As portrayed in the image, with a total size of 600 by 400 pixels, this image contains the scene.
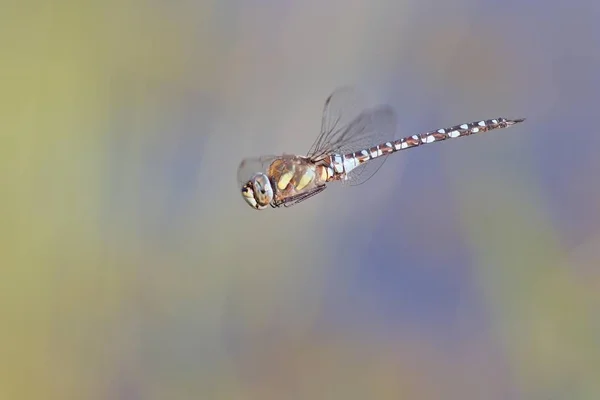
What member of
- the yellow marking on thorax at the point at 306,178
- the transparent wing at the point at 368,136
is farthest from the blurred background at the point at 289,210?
the yellow marking on thorax at the point at 306,178

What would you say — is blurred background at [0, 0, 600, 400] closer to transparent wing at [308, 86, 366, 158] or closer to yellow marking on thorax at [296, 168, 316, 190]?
transparent wing at [308, 86, 366, 158]

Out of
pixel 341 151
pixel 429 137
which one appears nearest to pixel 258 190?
pixel 341 151

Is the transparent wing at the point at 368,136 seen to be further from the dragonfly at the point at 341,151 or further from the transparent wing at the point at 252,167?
the transparent wing at the point at 252,167

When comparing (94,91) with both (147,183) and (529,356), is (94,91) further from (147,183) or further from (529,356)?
(529,356)

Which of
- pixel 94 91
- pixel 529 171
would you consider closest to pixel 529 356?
pixel 529 171

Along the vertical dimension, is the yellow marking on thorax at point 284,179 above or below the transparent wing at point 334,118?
below

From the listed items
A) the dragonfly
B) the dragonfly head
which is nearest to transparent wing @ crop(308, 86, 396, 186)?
the dragonfly
